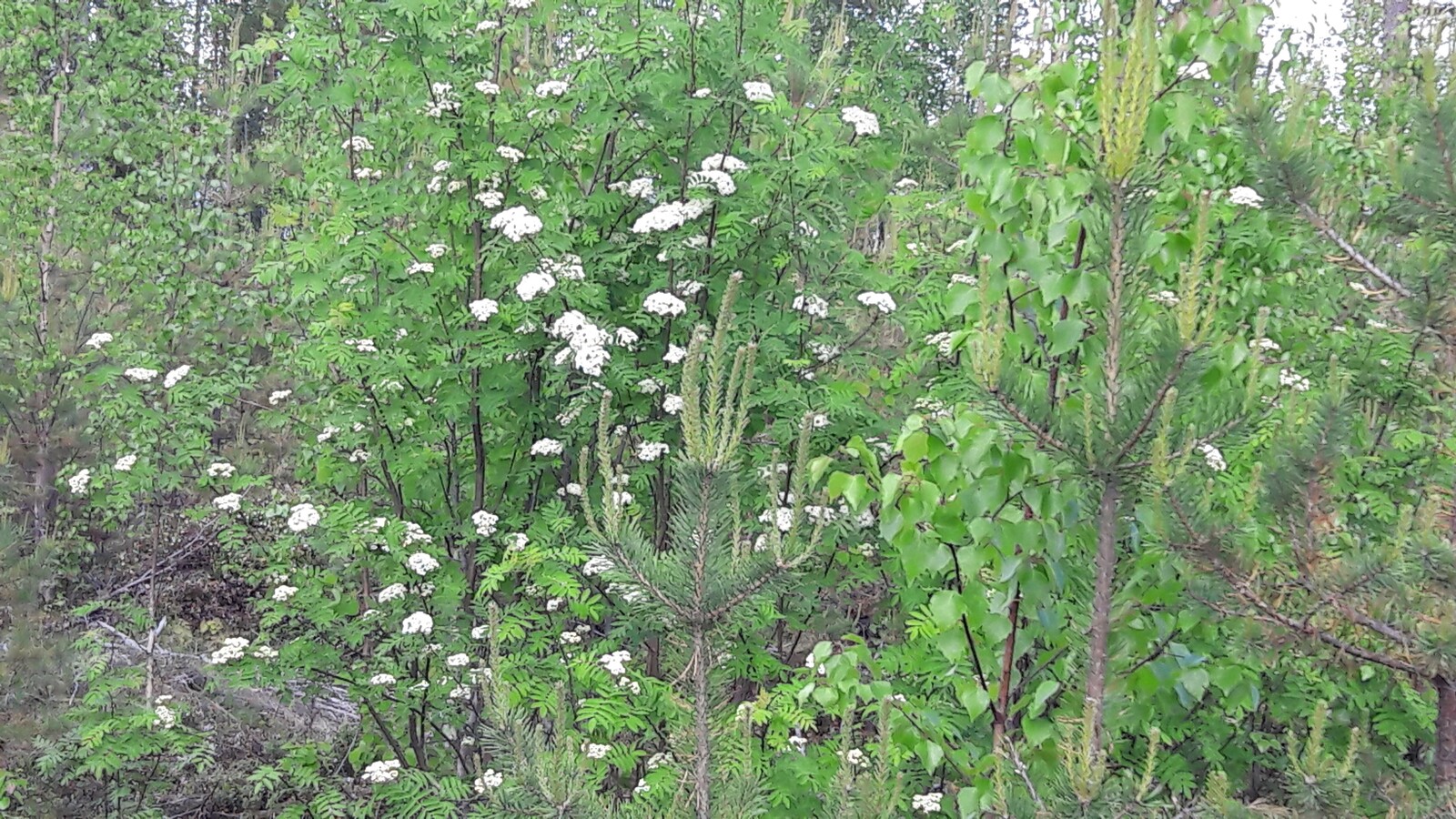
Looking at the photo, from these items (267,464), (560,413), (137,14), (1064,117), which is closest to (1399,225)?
(1064,117)

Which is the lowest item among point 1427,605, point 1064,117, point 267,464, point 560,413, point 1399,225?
point 267,464

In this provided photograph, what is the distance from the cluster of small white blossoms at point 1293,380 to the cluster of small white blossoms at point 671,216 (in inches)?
76.3

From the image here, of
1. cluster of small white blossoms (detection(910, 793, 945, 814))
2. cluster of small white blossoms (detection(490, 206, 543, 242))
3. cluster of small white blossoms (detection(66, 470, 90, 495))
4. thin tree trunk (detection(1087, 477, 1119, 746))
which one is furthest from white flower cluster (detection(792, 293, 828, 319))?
cluster of small white blossoms (detection(66, 470, 90, 495))

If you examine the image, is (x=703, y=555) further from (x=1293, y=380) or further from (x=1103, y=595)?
(x=1293, y=380)

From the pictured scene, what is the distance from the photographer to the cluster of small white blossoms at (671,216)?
3330mm

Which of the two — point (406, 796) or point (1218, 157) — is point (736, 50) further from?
point (406, 796)

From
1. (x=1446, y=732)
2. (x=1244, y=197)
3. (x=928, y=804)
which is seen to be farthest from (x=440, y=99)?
(x=1446, y=732)

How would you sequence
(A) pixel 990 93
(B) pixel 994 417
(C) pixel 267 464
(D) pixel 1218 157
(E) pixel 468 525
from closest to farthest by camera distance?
(B) pixel 994 417 < (A) pixel 990 93 < (D) pixel 1218 157 < (E) pixel 468 525 < (C) pixel 267 464

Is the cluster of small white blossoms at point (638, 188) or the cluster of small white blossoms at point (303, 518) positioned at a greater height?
the cluster of small white blossoms at point (638, 188)

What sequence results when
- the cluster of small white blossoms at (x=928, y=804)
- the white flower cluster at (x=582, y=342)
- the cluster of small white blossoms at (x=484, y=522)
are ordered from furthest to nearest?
the cluster of small white blossoms at (x=484, y=522) → the white flower cluster at (x=582, y=342) → the cluster of small white blossoms at (x=928, y=804)

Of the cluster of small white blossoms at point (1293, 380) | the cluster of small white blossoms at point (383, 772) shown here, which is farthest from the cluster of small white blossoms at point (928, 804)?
the cluster of small white blossoms at point (383, 772)

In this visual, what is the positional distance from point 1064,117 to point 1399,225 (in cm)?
69

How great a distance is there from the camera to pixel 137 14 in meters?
5.34

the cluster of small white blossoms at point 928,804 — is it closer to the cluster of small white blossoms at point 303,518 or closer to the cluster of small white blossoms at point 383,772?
the cluster of small white blossoms at point 383,772
